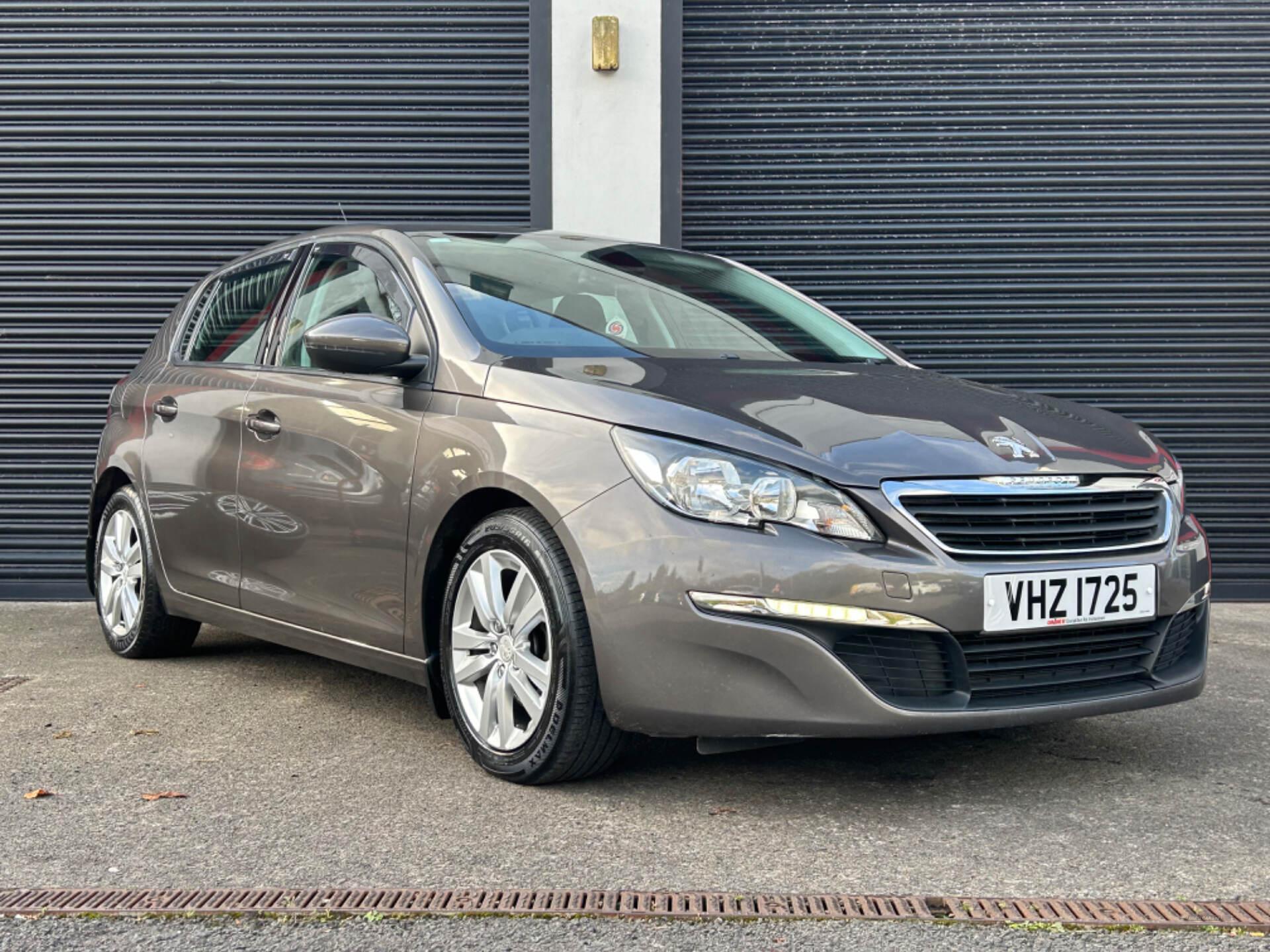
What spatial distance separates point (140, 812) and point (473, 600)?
93 cm

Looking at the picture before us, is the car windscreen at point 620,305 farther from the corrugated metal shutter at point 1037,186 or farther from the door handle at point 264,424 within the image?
the corrugated metal shutter at point 1037,186

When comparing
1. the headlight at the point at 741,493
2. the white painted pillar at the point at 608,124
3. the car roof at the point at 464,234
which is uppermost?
the white painted pillar at the point at 608,124

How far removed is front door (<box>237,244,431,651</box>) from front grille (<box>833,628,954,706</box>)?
1316mm

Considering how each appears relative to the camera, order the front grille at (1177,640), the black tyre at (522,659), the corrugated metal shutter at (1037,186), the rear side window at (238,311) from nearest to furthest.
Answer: the black tyre at (522,659), the front grille at (1177,640), the rear side window at (238,311), the corrugated metal shutter at (1037,186)

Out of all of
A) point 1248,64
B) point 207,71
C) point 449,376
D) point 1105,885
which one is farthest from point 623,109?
point 1105,885

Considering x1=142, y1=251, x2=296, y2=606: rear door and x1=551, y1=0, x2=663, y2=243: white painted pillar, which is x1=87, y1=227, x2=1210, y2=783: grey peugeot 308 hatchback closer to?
x1=142, y1=251, x2=296, y2=606: rear door

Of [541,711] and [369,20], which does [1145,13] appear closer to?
[369,20]

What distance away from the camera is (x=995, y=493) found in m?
3.20

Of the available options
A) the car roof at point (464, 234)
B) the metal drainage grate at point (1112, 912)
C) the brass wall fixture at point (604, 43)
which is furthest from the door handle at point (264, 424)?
the brass wall fixture at point (604, 43)

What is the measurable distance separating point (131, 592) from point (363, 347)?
84.4 inches

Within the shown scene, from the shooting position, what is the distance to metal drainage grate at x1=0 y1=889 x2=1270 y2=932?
2545 millimetres

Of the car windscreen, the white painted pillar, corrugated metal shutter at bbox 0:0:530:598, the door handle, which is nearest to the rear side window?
the door handle

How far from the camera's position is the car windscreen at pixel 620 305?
392 cm

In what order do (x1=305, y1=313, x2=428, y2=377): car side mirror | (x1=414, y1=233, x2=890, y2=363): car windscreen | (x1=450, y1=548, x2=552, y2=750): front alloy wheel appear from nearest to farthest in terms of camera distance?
(x1=450, y1=548, x2=552, y2=750): front alloy wheel, (x1=305, y1=313, x2=428, y2=377): car side mirror, (x1=414, y1=233, x2=890, y2=363): car windscreen
